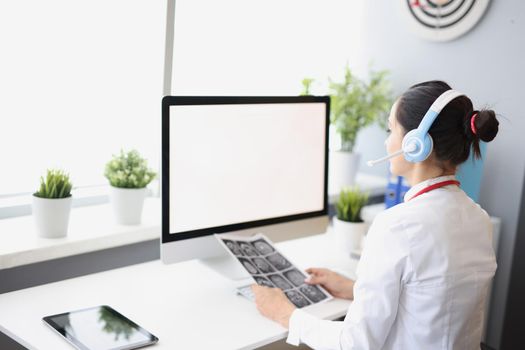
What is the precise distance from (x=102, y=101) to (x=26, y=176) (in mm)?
377

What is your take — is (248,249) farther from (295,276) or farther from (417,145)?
(417,145)

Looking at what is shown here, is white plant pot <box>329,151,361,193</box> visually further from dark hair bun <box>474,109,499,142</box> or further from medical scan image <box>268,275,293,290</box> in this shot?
dark hair bun <box>474,109,499,142</box>

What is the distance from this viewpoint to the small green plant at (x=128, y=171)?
6.17ft

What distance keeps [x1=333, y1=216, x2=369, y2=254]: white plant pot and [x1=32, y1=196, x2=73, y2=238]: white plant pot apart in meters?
0.94

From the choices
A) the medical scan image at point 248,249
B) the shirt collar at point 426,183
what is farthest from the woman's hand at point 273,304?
the shirt collar at point 426,183

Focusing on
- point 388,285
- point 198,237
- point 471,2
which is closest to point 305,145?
point 198,237

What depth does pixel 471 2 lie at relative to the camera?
241 centimetres

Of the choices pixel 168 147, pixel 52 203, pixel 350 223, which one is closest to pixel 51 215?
pixel 52 203

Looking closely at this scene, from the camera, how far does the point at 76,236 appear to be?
181 cm

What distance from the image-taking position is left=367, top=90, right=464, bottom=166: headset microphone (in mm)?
1330

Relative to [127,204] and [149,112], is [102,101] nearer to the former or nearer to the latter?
[149,112]

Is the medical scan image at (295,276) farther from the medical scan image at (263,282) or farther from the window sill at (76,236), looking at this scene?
the window sill at (76,236)

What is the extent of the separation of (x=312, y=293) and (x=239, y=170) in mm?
412

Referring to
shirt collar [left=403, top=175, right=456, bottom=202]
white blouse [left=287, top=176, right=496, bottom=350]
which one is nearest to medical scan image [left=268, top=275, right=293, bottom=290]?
white blouse [left=287, top=176, right=496, bottom=350]
